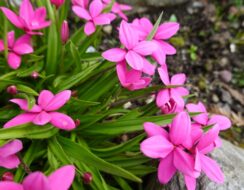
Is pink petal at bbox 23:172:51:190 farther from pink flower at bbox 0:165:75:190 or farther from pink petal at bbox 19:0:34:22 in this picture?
pink petal at bbox 19:0:34:22

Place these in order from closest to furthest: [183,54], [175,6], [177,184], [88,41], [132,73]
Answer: [132,73]
[177,184]
[88,41]
[183,54]
[175,6]

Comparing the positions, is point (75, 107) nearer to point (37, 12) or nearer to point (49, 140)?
point (49, 140)

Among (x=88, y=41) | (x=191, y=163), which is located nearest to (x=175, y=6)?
(x=88, y=41)

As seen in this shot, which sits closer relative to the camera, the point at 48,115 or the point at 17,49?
the point at 48,115

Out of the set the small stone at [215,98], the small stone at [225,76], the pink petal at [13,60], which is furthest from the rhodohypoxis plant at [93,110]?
the small stone at [225,76]

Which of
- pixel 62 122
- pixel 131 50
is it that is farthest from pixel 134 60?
pixel 62 122

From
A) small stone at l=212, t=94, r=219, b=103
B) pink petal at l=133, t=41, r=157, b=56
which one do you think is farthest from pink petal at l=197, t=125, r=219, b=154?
small stone at l=212, t=94, r=219, b=103

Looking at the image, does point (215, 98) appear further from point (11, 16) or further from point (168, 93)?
point (11, 16)
